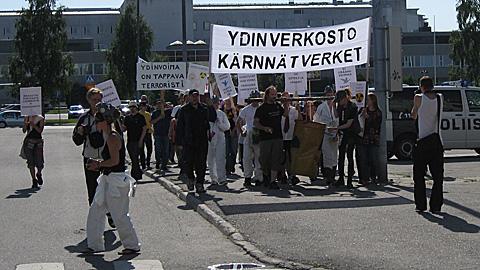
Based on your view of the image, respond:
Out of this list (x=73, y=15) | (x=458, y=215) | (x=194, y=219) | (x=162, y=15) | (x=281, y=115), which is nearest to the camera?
(x=458, y=215)

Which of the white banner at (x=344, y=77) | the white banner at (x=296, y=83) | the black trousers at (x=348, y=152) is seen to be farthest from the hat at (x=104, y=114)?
the white banner at (x=296, y=83)

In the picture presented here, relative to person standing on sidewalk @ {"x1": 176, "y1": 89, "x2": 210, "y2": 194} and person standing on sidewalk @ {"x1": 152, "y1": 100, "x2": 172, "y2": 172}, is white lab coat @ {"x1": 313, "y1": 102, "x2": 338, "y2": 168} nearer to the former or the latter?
person standing on sidewalk @ {"x1": 176, "y1": 89, "x2": 210, "y2": 194}

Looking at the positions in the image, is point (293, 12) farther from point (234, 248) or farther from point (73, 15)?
point (234, 248)

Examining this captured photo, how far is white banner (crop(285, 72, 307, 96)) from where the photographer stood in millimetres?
20897

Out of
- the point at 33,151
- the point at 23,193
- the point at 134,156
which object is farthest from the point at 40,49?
the point at 23,193

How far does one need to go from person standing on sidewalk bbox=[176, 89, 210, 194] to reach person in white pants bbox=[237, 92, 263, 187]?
1.36 meters

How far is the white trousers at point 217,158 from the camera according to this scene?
55.9ft

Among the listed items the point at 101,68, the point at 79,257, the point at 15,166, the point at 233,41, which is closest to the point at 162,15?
the point at 101,68

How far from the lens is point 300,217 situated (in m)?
12.2

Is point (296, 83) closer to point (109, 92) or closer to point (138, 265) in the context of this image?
point (109, 92)

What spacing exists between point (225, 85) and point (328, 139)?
3.66 m

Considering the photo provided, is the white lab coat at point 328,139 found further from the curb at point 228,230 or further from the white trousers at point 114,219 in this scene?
the white trousers at point 114,219

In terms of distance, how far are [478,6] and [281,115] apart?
2113 inches

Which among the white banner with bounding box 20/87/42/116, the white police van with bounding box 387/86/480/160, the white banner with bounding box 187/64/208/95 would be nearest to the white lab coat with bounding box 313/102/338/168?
the white banner with bounding box 187/64/208/95
